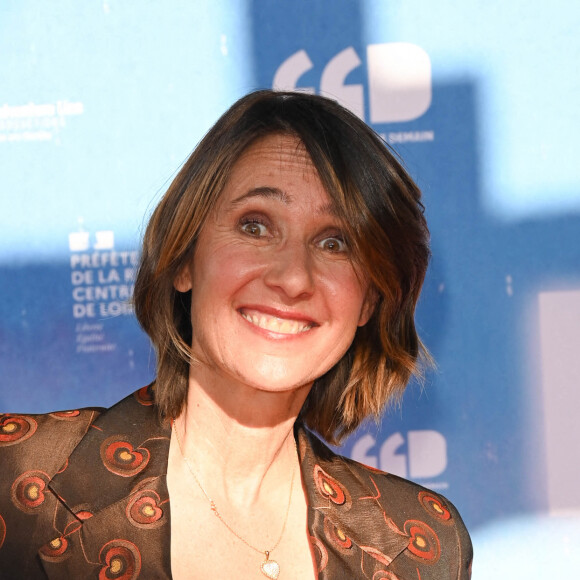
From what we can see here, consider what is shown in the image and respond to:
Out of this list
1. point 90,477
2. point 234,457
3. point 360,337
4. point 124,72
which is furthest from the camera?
point 124,72

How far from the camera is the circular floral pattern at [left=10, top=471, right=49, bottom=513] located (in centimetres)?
148

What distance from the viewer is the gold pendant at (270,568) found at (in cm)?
164

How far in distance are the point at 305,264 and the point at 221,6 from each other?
50.7 inches

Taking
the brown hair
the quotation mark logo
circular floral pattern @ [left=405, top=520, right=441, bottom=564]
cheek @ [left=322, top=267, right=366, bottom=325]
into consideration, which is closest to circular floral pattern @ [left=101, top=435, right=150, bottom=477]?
the brown hair

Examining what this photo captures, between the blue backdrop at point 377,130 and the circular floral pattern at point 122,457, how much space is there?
1.01 meters

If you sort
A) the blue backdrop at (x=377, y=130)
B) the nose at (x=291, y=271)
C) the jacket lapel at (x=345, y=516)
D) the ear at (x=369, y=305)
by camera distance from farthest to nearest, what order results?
the blue backdrop at (x=377, y=130), the ear at (x=369, y=305), the jacket lapel at (x=345, y=516), the nose at (x=291, y=271)

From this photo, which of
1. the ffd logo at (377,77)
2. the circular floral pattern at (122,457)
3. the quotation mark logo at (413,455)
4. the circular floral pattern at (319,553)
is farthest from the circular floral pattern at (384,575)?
the ffd logo at (377,77)

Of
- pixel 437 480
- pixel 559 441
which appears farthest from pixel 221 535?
pixel 559 441

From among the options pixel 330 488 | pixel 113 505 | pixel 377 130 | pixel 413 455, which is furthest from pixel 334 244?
pixel 413 455

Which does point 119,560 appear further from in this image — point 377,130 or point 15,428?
point 377,130

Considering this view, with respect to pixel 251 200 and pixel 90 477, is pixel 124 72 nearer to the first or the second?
pixel 251 200

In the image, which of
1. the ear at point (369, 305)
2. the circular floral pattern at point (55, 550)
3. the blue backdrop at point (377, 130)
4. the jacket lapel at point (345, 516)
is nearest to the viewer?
the circular floral pattern at point (55, 550)

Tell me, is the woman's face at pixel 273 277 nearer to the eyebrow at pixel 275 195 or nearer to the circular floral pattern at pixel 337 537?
the eyebrow at pixel 275 195

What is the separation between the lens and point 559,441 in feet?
8.53
